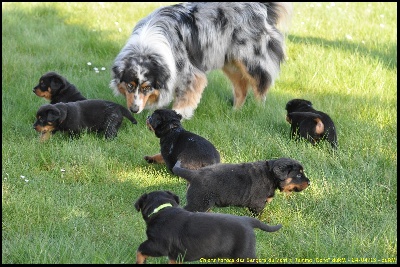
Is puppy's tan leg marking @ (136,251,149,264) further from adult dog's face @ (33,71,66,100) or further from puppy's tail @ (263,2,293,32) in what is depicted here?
puppy's tail @ (263,2,293,32)

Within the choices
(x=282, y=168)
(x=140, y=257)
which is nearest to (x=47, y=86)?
(x=282, y=168)

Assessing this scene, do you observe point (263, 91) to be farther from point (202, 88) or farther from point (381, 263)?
point (381, 263)

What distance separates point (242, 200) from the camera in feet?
17.0

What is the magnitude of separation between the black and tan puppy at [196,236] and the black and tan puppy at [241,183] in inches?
28.5

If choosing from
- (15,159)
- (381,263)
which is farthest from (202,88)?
(381,263)

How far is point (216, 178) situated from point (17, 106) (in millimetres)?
3947

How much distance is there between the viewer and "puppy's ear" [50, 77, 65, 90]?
25.8 feet

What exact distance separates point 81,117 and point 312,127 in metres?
2.76

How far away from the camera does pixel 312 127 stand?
677 centimetres

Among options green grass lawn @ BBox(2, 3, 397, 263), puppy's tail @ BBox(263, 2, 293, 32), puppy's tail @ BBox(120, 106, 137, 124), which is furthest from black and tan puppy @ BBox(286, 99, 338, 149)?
puppy's tail @ BBox(263, 2, 293, 32)

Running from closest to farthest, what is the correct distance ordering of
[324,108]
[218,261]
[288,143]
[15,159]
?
[218,261], [15,159], [288,143], [324,108]

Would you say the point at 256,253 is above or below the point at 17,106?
above

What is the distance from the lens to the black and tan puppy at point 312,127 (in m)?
6.71

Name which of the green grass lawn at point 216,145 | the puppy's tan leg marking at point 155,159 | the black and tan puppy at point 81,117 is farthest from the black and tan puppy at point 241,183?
the black and tan puppy at point 81,117
